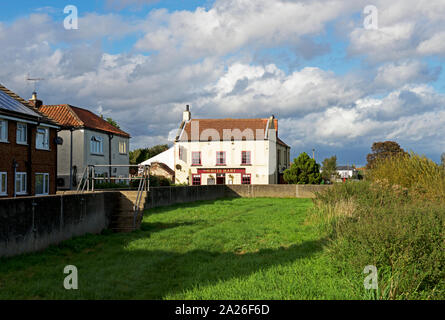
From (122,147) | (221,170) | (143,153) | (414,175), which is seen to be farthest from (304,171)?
(143,153)

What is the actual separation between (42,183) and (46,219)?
18158 mm

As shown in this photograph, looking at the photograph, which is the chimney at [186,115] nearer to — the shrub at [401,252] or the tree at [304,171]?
the tree at [304,171]

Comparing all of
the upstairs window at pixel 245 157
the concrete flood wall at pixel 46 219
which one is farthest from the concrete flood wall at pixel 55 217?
the upstairs window at pixel 245 157

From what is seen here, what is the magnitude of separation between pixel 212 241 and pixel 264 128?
41261 mm

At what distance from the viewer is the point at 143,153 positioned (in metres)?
87.8

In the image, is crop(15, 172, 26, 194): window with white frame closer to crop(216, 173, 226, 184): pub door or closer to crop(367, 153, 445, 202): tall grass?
crop(367, 153, 445, 202): tall grass

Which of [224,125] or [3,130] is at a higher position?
[224,125]

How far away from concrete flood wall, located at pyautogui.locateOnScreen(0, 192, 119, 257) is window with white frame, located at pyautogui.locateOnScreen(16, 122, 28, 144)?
1263 centimetres

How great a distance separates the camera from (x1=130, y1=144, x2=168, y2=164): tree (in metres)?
81.5

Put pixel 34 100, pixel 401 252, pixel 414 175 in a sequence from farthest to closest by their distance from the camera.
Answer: pixel 34 100
pixel 414 175
pixel 401 252

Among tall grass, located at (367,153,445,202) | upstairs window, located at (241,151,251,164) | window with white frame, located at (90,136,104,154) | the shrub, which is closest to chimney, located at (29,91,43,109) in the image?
window with white frame, located at (90,136,104,154)

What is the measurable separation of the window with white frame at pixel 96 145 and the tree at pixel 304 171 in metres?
22.0

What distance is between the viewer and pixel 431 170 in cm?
1842

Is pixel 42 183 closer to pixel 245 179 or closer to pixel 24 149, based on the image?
pixel 24 149
